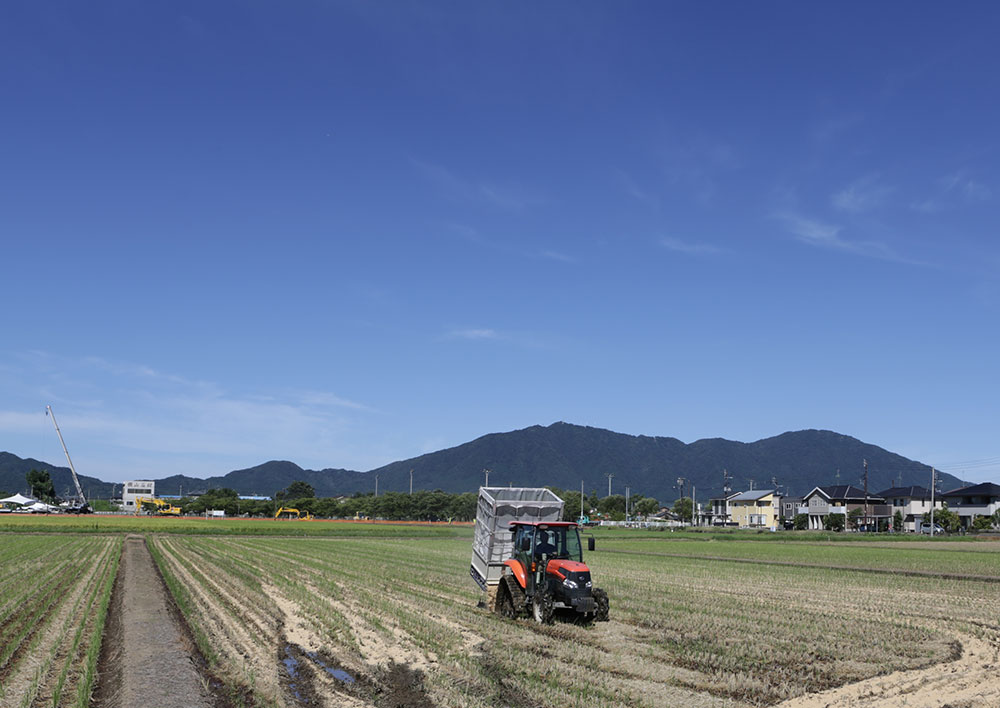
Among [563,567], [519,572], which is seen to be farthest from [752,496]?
[563,567]

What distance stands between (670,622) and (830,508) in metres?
146

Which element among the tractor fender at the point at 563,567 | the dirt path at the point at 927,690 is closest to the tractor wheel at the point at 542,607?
the tractor fender at the point at 563,567

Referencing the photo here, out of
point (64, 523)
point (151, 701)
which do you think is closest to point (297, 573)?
point (151, 701)

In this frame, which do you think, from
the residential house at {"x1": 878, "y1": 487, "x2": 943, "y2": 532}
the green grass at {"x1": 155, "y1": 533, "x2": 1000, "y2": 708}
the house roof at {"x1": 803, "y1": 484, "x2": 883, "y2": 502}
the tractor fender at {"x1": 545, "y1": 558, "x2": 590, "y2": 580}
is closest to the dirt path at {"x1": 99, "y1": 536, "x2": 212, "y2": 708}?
the green grass at {"x1": 155, "y1": 533, "x2": 1000, "y2": 708}

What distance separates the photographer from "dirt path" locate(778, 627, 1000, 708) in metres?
14.0

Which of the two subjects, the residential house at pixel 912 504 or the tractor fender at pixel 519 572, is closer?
the tractor fender at pixel 519 572

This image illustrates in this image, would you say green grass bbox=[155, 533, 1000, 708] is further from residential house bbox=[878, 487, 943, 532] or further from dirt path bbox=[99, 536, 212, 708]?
residential house bbox=[878, 487, 943, 532]

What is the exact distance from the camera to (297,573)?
3584 centimetres

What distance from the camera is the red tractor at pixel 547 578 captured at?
20438 mm

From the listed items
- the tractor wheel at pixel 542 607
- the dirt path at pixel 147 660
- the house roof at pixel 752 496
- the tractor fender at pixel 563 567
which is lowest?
the house roof at pixel 752 496

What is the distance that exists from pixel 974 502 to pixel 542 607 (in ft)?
460

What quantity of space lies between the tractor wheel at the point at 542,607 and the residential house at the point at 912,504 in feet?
459

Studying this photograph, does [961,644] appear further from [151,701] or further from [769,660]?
[151,701]

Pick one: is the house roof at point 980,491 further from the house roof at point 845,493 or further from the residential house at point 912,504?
the house roof at point 845,493
